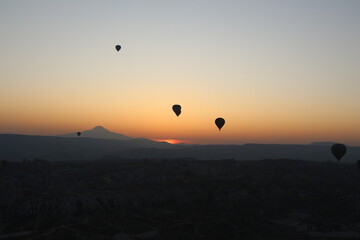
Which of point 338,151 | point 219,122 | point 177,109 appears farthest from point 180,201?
point 338,151

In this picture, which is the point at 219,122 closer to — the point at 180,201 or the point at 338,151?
the point at 180,201

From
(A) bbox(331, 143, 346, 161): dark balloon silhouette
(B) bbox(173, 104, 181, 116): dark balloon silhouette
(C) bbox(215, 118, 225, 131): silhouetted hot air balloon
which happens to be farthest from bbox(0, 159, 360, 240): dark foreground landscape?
(B) bbox(173, 104, 181, 116): dark balloon silhouette

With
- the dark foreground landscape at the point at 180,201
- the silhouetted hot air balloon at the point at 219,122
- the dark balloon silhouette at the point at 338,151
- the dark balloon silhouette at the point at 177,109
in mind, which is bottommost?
the dark foreground landscape at the point at 180,201

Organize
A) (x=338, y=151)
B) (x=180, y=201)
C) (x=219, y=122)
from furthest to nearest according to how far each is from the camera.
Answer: (x=219, y=122)
(x=338, y=151)
(x=180, y=201)

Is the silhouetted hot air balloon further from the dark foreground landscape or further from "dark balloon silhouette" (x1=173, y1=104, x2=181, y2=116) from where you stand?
the dark foreground landscape

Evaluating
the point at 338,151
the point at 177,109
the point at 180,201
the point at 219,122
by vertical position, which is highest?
the point at 177,109

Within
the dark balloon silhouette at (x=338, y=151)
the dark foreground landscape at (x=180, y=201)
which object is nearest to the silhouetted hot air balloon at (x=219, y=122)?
the dark foreground landscape at (x=180, y=201)

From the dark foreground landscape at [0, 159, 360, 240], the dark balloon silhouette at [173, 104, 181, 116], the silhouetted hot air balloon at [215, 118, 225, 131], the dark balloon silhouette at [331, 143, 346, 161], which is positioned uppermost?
the dark balloon silhouette at [173, 104, 181, 116]

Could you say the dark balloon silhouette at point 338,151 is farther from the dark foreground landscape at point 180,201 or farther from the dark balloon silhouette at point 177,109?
the dark balloon silhouette at point 177,109
